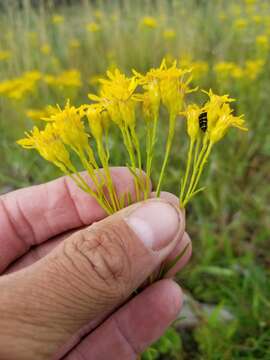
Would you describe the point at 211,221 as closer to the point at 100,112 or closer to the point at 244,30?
the point at 100,112

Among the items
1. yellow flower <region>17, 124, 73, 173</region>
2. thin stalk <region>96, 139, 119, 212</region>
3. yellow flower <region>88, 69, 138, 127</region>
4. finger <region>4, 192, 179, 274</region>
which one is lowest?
finger <region>4, 192, 179, 274</region>

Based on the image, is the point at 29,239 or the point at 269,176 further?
the point at 269,176

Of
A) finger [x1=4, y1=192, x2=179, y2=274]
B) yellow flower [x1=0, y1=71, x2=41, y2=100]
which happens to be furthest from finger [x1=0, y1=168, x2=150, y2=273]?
yellow flower [x1=0, y1=71, x2=41, y2=100]

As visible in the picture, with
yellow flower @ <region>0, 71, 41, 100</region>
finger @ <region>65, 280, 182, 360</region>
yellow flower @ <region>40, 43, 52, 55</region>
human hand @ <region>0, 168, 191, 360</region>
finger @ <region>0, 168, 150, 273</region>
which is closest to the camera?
human hand @ <region>0, 168, 191, 360</region>

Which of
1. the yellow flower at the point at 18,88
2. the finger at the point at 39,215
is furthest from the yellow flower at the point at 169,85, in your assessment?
the yellow flower at the point at 18,88

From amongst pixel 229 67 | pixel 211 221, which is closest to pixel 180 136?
pixel 229 67

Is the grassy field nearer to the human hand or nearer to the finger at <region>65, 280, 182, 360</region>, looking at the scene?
the finger at <region>65, 280, 182, 360</region>
